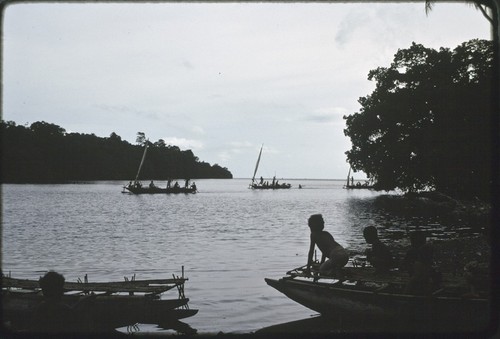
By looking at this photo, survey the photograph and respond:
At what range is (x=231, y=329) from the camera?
36.8 feet

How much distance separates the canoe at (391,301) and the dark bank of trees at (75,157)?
4039 inches

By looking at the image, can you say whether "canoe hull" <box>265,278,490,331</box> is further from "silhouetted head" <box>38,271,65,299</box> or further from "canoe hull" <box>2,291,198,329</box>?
"silhouetted head" <box>38,271,65,299</box>

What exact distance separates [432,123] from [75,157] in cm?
12751

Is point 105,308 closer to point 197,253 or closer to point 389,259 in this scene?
point 389,259

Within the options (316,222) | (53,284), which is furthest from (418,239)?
(53,284)

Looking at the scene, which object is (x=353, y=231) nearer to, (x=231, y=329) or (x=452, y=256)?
(x=452, y=256)

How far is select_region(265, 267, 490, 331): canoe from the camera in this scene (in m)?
8.27

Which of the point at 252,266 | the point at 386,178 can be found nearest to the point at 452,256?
the point at 252,266

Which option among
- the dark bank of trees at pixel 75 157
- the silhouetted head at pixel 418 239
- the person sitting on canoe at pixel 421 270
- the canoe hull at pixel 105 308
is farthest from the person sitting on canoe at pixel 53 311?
the dark bank of trees at pixel 75 157

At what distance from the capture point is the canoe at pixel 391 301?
27.1ft

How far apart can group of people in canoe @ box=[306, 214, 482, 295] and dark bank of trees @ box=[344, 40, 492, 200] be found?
14.7 metres

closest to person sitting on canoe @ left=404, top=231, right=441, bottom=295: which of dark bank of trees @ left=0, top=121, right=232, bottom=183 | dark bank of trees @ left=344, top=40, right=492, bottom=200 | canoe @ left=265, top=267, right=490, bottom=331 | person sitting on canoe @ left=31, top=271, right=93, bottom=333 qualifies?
canoe @ left=265, top=267, right=490, bottom=331

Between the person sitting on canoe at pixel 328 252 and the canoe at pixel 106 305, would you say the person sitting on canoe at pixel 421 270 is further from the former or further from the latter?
the canoe at pixel 106 305

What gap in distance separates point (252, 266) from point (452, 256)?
7.53 metres
